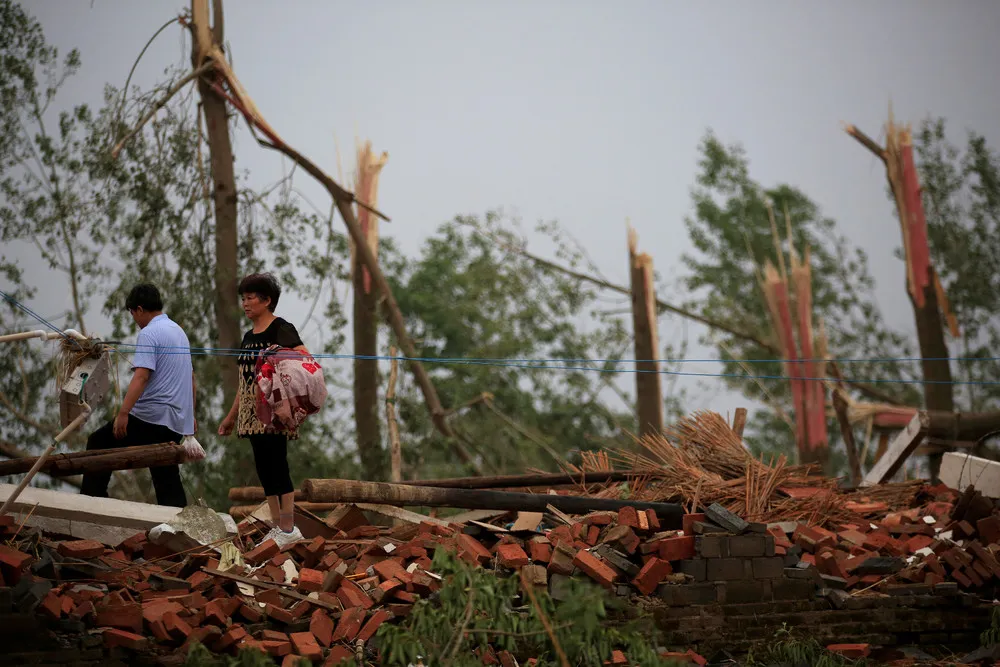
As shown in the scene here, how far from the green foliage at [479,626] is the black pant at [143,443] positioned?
2.22m

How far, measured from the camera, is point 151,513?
627cm

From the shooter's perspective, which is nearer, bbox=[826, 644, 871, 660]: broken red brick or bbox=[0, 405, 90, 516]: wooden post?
bbox=[0, 405, 90, 516]: wooden post

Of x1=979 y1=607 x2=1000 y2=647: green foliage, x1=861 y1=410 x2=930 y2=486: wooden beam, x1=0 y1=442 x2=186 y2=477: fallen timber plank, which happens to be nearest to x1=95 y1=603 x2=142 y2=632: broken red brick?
x1=0 y1=442 x2=186 y2=477: fallen timber plank

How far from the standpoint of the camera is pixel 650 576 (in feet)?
19.6

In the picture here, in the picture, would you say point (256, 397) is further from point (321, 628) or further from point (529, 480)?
point (529, 480)

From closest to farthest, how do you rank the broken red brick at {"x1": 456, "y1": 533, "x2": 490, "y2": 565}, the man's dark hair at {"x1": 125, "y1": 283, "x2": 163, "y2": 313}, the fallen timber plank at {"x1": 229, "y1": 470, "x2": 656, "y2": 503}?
the broken red brick at {"x1": 456, "y1": 533, "x2": 490, "y2": 565}, the man's dark hair at {"x1": 125, "y1": 283, "x2": 163, "y2": 313}, the fallen timber plank at {"x1": 229, "y1": 470, "x2": 656, "y2": 503}

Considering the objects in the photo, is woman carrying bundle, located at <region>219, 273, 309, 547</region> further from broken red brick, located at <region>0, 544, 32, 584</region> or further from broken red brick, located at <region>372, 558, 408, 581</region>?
broken red brick, located at <region>0, 544, 32, 584</region>

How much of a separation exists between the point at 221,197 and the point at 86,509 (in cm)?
689

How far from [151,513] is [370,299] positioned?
827 centimetres

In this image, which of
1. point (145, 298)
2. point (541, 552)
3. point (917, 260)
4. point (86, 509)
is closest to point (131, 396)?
point (145, 298)

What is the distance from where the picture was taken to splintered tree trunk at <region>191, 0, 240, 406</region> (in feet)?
40.3

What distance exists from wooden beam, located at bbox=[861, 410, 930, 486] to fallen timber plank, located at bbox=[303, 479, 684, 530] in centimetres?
355

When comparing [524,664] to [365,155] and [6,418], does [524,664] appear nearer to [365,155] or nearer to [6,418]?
[6,418]

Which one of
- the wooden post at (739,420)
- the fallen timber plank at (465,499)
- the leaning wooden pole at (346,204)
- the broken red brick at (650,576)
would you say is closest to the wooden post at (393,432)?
the leaning wooden pole at (346,204)
